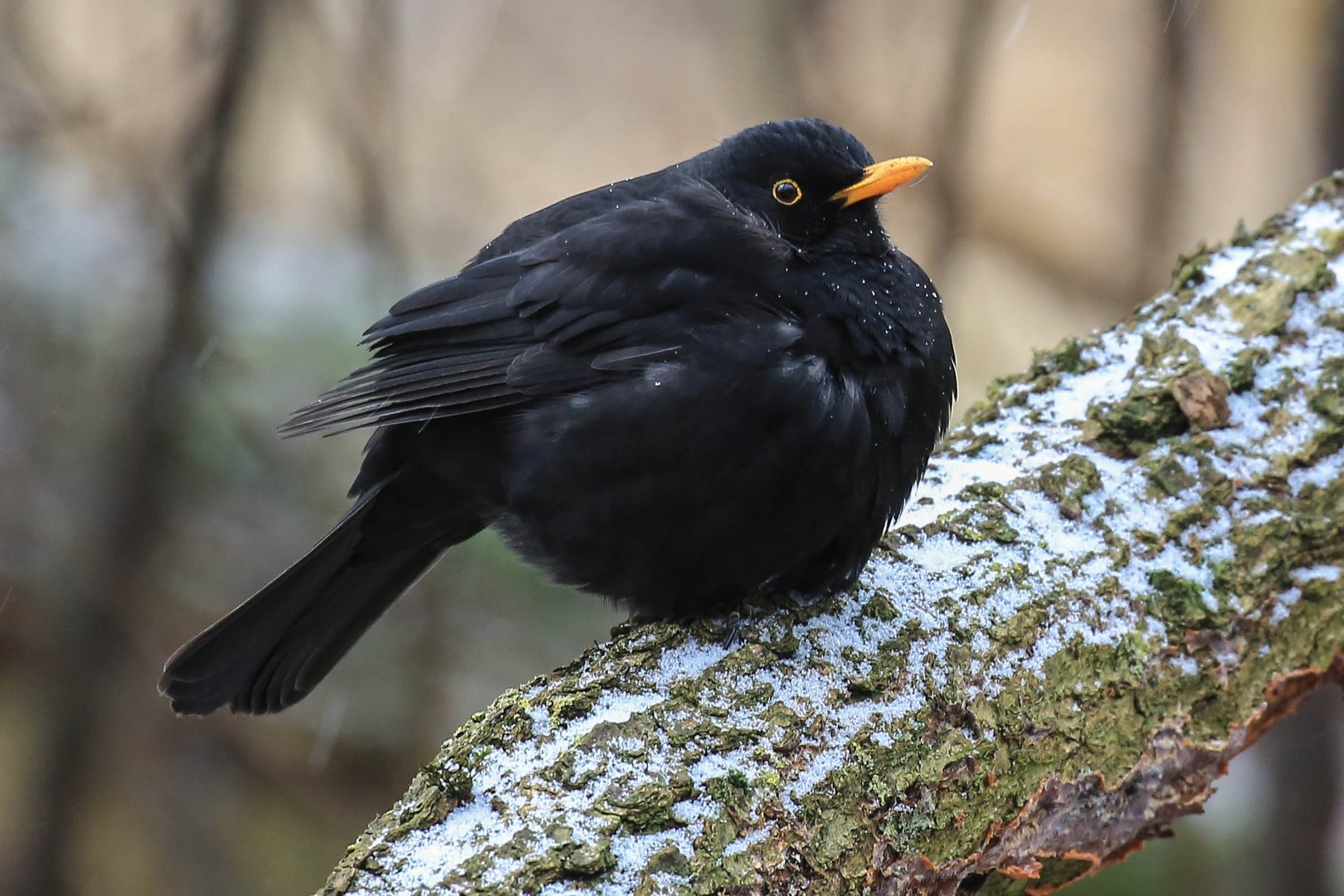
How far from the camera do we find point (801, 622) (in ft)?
8.92

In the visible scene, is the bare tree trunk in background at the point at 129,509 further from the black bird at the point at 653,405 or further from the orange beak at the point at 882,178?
the orange beak at the point at 882,178

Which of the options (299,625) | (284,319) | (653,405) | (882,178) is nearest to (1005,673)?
(653,405)

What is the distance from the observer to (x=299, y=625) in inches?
136

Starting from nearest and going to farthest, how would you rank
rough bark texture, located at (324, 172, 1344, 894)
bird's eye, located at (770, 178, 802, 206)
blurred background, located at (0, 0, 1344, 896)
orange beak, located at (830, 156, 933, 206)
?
1. rough bark texture, located at (324, 172, 1344, 894)
2. orange beak, located at (830, 156, 933, 206)
3. bird's eye, located at (770, 178, 802, 206)
4. blurred background, located at (0, 0, 1344, 896)

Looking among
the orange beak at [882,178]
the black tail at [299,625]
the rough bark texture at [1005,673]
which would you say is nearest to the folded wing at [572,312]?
the orange beak at [882,178]

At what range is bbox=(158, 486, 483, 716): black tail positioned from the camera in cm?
334

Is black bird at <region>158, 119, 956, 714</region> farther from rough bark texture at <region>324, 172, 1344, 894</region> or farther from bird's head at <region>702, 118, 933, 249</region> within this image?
rough bark texture at <region>324, 172, 1344, 894</region>

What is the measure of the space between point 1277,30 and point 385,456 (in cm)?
620

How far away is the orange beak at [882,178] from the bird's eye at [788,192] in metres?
0.10

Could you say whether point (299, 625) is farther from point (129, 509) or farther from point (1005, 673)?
point (129, 509)

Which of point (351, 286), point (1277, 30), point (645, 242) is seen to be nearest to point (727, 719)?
point (645, 242)

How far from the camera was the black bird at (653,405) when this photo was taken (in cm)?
274

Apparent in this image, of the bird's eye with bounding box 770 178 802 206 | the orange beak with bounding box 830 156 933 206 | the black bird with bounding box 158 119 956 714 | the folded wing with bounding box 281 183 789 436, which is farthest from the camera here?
the bird's eye with bounding box 770 178 802 206

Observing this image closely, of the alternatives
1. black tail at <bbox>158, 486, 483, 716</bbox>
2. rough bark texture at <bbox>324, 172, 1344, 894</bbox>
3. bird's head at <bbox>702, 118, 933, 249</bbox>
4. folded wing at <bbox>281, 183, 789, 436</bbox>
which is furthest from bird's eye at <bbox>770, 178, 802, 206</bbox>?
black tail at <bbox>158, 486, 483, 716</bbox>
